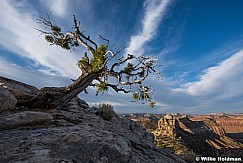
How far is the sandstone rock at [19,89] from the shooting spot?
8.74 metres

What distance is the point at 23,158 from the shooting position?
2.75 m

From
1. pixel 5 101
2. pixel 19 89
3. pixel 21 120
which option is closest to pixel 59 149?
pixel 21 120

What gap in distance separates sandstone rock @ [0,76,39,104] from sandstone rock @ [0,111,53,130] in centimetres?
365

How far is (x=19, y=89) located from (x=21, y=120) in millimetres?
5867

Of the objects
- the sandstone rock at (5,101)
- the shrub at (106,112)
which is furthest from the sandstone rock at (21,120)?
the shrub at (106,112)

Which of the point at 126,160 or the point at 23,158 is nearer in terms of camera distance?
the point at 23,158

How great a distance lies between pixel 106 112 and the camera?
12.0 metres

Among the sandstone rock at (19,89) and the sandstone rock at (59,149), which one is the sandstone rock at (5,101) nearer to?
the sandstone rock at (19,89)

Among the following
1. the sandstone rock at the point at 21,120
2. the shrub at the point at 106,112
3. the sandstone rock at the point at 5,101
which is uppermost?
the shrub at the point at 106,112

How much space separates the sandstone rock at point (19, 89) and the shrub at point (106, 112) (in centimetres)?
421

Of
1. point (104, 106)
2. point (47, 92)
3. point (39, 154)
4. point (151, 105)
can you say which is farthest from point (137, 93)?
point (39, 154)

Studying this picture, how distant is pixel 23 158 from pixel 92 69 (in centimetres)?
801

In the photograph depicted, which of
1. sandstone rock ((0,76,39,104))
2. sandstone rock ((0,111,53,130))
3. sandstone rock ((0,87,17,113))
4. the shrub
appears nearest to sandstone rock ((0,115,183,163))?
sandstone rock ((0,111,53,130))

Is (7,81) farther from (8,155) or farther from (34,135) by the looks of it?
(8,155)
